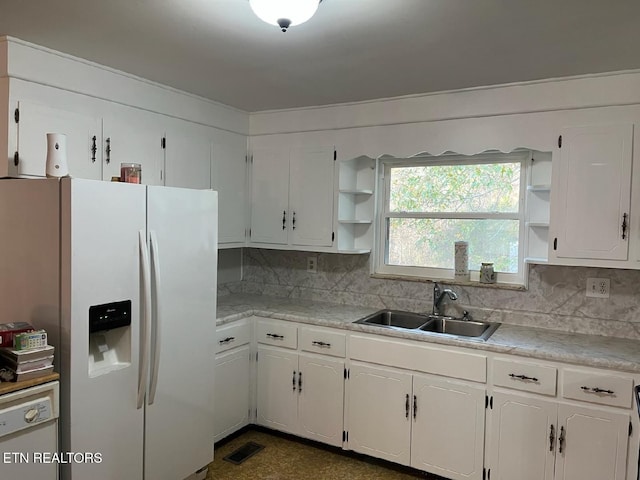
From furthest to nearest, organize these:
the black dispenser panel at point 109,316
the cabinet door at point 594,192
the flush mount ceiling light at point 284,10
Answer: the cabinet door at point 594,192
the black dispenser panel at point 109,316
the flush mount ceiling light at point 284,10

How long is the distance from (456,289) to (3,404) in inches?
99.7

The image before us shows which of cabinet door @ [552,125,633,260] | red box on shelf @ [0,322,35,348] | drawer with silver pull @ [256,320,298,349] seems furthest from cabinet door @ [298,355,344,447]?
red box on shelf @ [0,322,35,348]

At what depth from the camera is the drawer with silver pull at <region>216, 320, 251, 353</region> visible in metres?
3.01

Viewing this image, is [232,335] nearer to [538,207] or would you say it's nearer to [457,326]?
[457,326]

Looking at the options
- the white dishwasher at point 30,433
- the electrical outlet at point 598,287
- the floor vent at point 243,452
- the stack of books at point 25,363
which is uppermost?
the electrical outlet at point 598,287

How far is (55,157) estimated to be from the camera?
214cm

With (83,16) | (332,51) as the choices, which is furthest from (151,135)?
(332,51)

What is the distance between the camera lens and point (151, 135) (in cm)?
291

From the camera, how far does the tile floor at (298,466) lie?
2.77m

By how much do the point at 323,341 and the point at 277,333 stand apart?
0.35 m

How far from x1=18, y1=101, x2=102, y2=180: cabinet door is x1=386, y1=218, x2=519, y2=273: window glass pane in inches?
79.3

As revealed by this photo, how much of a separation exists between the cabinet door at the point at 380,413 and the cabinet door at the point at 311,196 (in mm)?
989

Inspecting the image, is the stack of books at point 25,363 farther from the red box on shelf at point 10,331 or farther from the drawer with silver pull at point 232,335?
the drawer with silver pull at point 232,335

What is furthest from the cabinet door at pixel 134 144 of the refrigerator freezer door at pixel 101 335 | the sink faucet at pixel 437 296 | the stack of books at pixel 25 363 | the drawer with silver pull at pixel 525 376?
the drawer with silver pull at pixel 525 376
